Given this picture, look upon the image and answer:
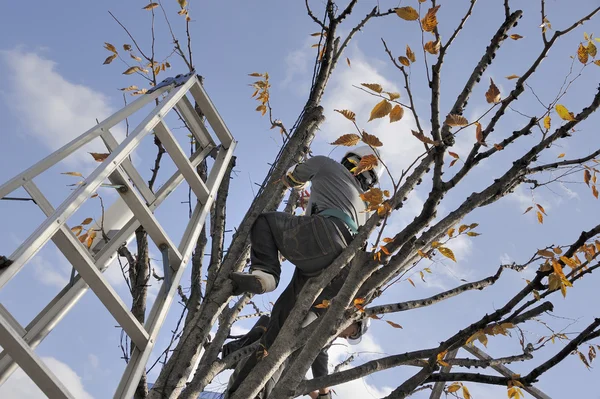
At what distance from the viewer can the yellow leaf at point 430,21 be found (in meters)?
2.63

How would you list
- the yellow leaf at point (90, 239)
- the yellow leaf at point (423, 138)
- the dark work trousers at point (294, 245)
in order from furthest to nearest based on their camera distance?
the dark work trousers at point (294, 245) < the yellow leaf at point (90, 239) < the yellow leaf at point (423, 138)

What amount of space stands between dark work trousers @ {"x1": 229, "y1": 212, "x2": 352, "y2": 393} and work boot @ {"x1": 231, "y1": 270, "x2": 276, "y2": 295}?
167mm

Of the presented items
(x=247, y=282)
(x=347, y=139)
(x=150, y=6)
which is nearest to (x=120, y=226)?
(x=247, y=282)

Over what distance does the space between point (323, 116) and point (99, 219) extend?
186 cm

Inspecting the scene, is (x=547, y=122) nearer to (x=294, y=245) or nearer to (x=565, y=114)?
(x=565, y=114)

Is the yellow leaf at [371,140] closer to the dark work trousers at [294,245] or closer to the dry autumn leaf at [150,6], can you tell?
A: the dark work trousers at [294,245]

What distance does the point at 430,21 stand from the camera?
8.66ft

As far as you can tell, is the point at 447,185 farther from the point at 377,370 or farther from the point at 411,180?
the point at 377,370

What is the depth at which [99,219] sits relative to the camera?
145 inches

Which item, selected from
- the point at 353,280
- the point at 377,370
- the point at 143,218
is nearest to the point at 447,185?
the point at 353,280

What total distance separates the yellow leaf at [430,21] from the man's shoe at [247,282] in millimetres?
1919

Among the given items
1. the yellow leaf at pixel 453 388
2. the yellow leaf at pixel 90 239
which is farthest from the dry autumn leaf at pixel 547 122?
the yellow leaf at pixel 90 239

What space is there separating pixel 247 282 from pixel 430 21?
1.97 metres

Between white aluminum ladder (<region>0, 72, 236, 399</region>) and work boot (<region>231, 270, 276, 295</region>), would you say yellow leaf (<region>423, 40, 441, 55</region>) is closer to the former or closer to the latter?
white aluminum ladder (<region>0, 72, 236, 399</region>)
